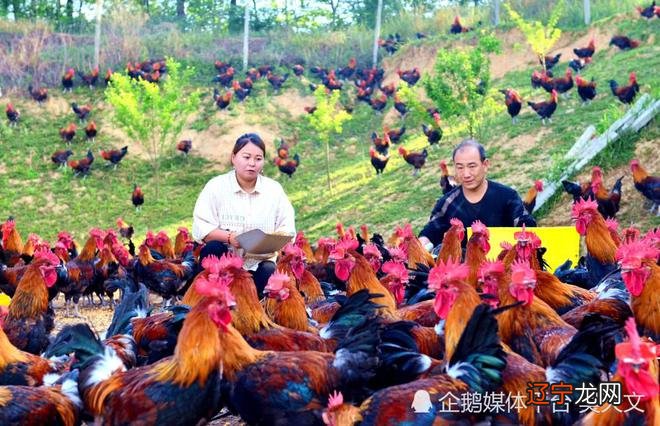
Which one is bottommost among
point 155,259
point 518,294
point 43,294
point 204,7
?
point 155,259

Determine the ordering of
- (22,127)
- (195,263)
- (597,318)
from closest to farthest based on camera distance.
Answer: (597,318) → (195,263) → (22,127)

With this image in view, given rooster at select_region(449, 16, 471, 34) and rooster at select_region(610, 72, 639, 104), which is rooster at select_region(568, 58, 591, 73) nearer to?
rooster at select_region(610, 72, 639, 104)

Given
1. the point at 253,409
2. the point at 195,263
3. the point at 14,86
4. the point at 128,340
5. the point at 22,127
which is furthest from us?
the point at 14,86

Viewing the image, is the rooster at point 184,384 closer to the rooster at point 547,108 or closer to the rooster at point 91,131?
the rooster at point 547,108

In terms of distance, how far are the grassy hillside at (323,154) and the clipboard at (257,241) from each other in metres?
7.95

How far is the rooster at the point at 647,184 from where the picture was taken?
12000 millimetres

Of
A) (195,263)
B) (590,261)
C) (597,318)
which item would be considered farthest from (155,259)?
(597,318)

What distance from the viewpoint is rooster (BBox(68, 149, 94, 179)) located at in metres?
24.4

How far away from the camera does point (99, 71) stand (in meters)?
30.9

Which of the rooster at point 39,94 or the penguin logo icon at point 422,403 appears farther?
the rooster at point 39,94

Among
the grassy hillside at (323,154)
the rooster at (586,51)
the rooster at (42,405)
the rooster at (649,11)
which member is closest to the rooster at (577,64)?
the rooster at (586,51)

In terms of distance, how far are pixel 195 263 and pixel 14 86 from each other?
71.5 feet

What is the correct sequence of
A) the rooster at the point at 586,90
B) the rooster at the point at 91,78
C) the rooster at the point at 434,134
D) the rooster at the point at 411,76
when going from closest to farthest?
the rooster at the point at 586,90, the rooster at the point at 434,134, the rooster at the point at 411,76, the rooster at the point at 91,78

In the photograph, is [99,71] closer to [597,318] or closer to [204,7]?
[204,7]
